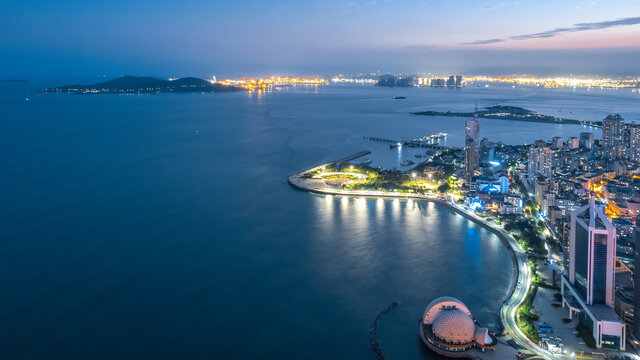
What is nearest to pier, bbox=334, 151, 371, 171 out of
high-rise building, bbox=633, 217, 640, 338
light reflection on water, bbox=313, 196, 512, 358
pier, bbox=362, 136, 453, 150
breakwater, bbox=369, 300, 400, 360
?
pier, bbox=362, 136, 453, 150

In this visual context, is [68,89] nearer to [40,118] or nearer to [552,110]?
[40,118]

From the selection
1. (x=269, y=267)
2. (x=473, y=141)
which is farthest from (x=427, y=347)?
(x=473, y=141)

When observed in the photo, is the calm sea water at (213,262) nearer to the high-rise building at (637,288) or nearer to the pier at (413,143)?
the high-rise building at (637,288)

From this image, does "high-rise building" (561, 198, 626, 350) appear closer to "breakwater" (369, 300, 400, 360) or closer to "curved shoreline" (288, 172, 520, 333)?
"curved shoreline" (288, 172, 520, 333)

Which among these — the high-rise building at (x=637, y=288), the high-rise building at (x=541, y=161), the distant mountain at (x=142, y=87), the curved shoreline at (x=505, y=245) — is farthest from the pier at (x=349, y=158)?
the distant mountain at (x=142, y=87)

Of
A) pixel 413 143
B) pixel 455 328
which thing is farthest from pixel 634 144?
pixel 455 328

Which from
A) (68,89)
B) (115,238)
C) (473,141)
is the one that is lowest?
(115,238)
